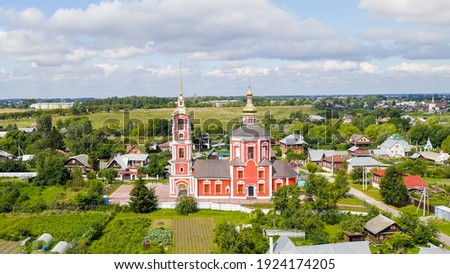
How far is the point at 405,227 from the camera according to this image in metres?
14.1

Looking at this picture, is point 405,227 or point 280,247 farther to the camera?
point 405,227

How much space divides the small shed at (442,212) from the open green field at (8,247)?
15956 millimetres

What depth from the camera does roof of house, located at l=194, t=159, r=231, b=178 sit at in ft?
67.1

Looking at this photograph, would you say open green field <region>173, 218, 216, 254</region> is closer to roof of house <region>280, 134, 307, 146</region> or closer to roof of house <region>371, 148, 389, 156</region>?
roof of house <region>280, 134, 307, 146</region>

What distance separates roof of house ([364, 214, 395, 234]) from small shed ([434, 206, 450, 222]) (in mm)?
3884

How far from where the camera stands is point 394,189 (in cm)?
1894

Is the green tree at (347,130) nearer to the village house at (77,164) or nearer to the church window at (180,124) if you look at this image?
the village house at (77,164)

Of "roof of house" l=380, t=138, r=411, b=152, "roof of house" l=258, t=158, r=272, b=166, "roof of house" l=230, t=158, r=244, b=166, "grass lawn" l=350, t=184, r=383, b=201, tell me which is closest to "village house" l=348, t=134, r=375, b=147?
"roof of house" l=380, t=138, r=411, b=152

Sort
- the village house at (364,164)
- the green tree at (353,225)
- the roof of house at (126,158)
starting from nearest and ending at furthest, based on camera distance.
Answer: the green tree at (353,225) → the village house at (364,164) → the roof of house at (126,158)

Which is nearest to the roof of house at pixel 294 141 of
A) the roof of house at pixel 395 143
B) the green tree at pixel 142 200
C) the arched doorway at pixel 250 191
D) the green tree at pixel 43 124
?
the roof of house at pixel 395 143

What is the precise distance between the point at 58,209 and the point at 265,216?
29.5 ft

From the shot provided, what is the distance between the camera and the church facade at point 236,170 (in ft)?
66.6
